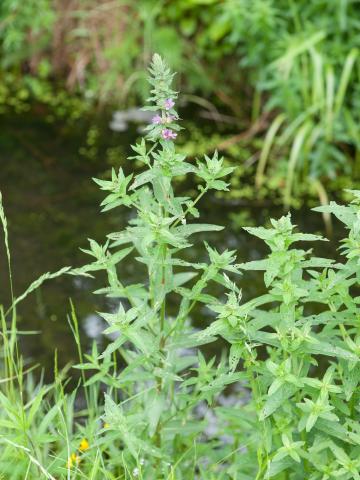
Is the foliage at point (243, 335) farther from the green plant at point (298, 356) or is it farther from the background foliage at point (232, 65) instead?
the background foliage at point (232, 65)

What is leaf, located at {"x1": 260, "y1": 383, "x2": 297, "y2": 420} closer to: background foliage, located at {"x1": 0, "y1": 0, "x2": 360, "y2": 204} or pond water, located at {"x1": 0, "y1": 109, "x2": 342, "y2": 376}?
pond water, located at {"x1": 0, "y1": 109, "x2": 342, "y2": 376}

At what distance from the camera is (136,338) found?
148 cm

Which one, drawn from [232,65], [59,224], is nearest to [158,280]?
[59,224]

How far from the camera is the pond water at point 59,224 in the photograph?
2996 mm

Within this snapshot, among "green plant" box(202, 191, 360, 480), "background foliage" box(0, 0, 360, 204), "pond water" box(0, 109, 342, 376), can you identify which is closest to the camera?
"green plant" box(202, 191, 360, 480)

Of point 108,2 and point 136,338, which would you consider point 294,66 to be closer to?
point 108,2

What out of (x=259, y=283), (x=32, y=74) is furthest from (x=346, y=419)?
(x=32, y=74)

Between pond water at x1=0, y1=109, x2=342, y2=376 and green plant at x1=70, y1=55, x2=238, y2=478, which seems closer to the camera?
green plant at x1=70, y1=55, x2=238, y2=478

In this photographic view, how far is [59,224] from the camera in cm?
364

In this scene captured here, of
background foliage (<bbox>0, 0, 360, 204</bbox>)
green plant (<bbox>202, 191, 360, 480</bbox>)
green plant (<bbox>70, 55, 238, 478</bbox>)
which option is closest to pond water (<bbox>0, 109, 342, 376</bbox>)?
background foliage (<bbox>0, 0, 360, 204</bbox>)

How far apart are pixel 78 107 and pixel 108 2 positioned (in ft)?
2.10

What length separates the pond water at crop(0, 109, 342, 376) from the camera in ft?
9.83

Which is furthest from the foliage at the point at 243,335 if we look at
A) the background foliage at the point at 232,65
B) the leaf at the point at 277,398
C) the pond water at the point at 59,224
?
the background foliage at the point at 232,65

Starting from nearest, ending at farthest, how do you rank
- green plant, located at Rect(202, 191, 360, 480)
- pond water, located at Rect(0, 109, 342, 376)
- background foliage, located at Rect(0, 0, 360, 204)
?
green plant, located at Rect(202, 191, 360, 480), pond water, located at Rect(0, 109, 342, 376), background foliage, located at Rect(0, 0, 360, 204)
